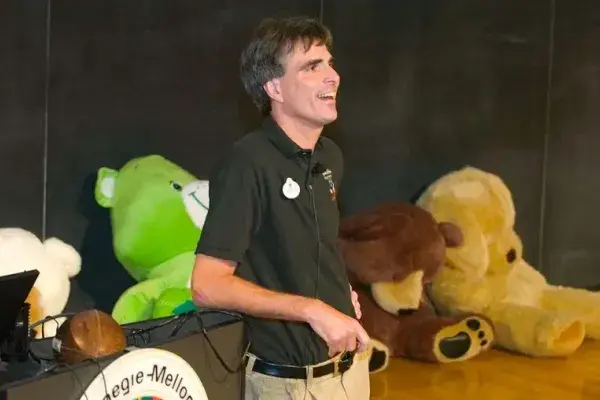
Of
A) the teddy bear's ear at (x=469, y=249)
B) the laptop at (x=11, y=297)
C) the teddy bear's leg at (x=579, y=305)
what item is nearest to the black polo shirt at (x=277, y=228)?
the laptop at (x=11, y=297)

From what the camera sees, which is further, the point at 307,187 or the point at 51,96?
the point at 51,96

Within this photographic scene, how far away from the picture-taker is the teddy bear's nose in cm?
374

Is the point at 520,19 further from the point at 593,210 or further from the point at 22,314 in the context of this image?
the point at 22,314

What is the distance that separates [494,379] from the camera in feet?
10.6

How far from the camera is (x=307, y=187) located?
5.42 ft

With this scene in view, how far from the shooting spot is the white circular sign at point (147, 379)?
1.32 metres

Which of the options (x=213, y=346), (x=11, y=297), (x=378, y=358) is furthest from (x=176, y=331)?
(x=378, y=358)

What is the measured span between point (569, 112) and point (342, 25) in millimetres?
1325

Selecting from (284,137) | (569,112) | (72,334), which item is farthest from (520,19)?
(72,334)

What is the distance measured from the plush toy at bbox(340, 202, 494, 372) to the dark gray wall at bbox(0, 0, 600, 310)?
0.37 meters

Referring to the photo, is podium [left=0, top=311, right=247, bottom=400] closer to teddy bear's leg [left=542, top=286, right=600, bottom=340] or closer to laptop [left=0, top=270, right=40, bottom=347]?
laptop [left=0, top=270, right=40, bottom=347]

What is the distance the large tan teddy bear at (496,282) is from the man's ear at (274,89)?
1.97m

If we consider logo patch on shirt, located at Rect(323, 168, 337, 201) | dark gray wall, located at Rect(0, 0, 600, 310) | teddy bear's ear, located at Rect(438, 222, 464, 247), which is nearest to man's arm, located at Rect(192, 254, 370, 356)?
logo patch on shirt, located at Rect(323, 168, 337, 201)

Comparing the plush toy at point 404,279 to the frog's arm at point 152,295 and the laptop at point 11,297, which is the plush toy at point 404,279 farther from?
the laptop at point 11,297
